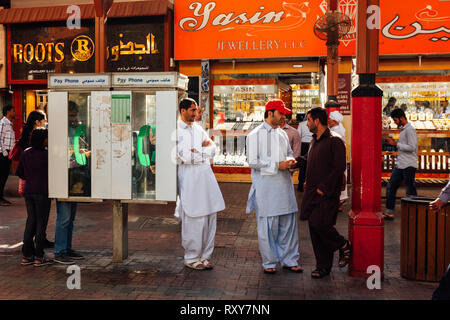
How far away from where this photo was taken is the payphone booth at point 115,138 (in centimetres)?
602

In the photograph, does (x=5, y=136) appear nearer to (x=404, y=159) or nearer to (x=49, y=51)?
(x=49, y=51)

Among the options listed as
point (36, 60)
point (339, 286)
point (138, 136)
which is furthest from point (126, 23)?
point (339, 286)

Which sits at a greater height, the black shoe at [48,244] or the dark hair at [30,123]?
the dark hair at [30,123]

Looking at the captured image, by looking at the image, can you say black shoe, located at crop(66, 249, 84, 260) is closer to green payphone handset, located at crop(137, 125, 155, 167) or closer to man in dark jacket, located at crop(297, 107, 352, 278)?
green payphone handset, located at crop(137, 125, 155, 167)

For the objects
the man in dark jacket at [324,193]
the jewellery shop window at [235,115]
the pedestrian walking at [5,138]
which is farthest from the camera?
the jewellery shop window at [235,115]

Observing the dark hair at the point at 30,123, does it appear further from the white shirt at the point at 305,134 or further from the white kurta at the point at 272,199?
the white shirt at the point at 305,134

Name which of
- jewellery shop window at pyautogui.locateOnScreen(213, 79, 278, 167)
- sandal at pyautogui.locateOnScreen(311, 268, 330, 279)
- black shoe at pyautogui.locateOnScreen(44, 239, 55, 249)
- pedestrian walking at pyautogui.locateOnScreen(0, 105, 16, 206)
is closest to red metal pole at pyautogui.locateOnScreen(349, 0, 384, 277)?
sandal at pyautogui.locateOnScreen(311, 268, 330, 279)

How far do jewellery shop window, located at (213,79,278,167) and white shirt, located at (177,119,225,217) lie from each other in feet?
26.0

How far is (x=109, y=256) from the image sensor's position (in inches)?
261

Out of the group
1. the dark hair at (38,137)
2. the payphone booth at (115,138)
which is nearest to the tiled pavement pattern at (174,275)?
the payphone booth at (115,138)

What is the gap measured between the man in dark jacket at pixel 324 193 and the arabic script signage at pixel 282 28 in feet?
25.6

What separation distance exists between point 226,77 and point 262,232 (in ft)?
28.9

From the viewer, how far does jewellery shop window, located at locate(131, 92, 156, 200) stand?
Result: 6172 mm
